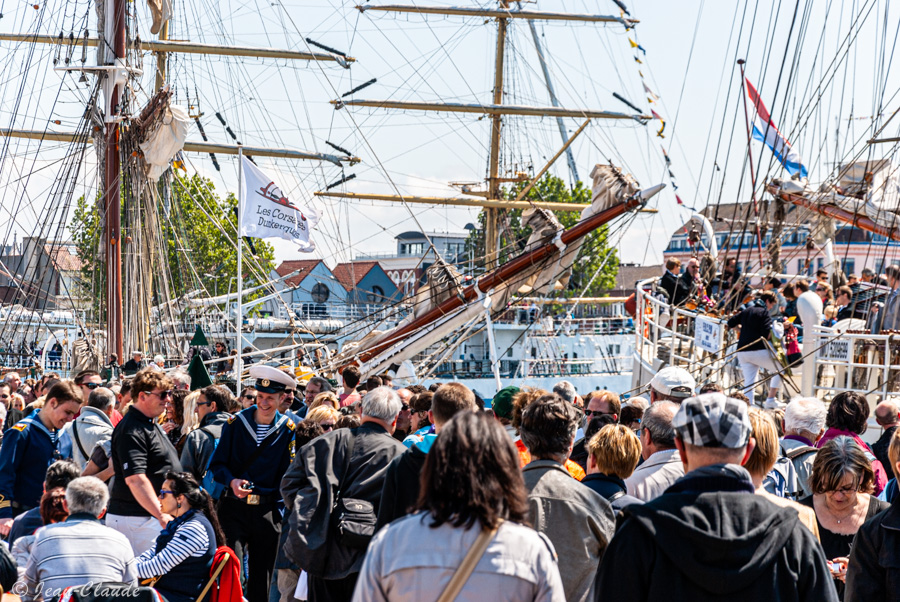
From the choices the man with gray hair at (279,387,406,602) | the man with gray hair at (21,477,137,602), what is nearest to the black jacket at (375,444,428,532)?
the man with gray hair at (279,387,406,602)

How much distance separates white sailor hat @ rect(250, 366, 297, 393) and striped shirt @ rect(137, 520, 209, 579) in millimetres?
1747

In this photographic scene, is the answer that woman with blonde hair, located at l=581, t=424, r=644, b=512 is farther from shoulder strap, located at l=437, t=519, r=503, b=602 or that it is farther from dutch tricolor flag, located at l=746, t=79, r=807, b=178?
dutch tricolor flag, located at l=746, t=79, r=807, b=178

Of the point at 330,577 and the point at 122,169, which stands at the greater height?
the point at 122,169

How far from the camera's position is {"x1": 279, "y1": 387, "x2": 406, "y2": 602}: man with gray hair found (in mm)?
5402

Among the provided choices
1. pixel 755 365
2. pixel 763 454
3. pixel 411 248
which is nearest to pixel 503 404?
pixel 763 454

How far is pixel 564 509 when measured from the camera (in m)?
4.19

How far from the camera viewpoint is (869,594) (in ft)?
12.8

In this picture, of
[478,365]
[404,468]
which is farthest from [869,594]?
[478,365]

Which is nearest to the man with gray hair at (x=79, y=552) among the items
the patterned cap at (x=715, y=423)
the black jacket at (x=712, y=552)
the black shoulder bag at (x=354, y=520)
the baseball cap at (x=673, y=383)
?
the black shoulder bag at (x=354, y=520)

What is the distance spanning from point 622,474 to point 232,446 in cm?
308

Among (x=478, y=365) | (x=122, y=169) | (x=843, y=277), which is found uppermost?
(x=122, y=169)

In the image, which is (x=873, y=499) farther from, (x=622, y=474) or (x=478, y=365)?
(x=478, y=365)

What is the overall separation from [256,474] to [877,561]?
14.1 ft

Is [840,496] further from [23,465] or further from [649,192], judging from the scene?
[649,192]
